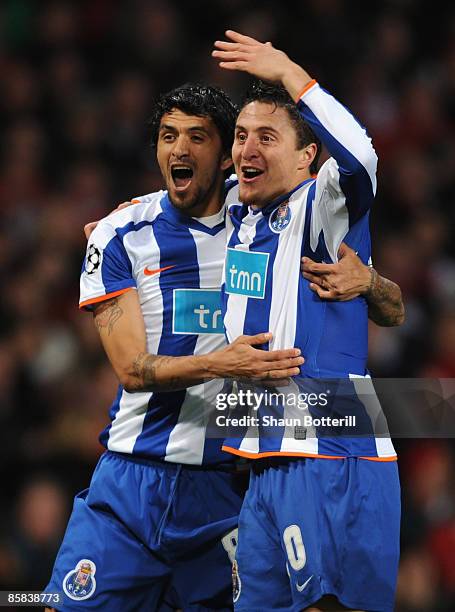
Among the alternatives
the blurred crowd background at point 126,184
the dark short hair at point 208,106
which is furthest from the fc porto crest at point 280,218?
the blurred crowd background at point 126,184

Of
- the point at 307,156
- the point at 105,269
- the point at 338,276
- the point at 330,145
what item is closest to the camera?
the point at 330,145

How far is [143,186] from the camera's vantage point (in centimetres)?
771

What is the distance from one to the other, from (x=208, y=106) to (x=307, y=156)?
541 millimetres

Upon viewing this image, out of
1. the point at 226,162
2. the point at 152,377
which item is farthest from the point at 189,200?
the point at 152,377

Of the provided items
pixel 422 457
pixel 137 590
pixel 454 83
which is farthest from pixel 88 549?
pixel 454 83

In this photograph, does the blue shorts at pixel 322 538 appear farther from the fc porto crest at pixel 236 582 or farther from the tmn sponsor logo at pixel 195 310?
the tmn sponsor logo at pixel 195 310

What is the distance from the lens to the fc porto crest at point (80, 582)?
3818 mm

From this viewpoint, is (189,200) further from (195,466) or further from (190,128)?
(195,466)

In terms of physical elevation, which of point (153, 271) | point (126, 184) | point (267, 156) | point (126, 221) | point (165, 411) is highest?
point (126, 184)

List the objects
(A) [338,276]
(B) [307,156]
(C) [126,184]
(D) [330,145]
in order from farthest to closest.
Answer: (C) [126,184], (B) [307,156], (A) [338,276], (D) [330,145]

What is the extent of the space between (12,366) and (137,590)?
320 centimetres

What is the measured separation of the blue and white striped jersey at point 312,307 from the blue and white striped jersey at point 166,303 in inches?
14.7

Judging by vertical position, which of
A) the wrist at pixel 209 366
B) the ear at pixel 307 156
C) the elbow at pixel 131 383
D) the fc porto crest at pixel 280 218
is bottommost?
the elbow at pixel 131 383

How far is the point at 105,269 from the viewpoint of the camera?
12.8 ft
